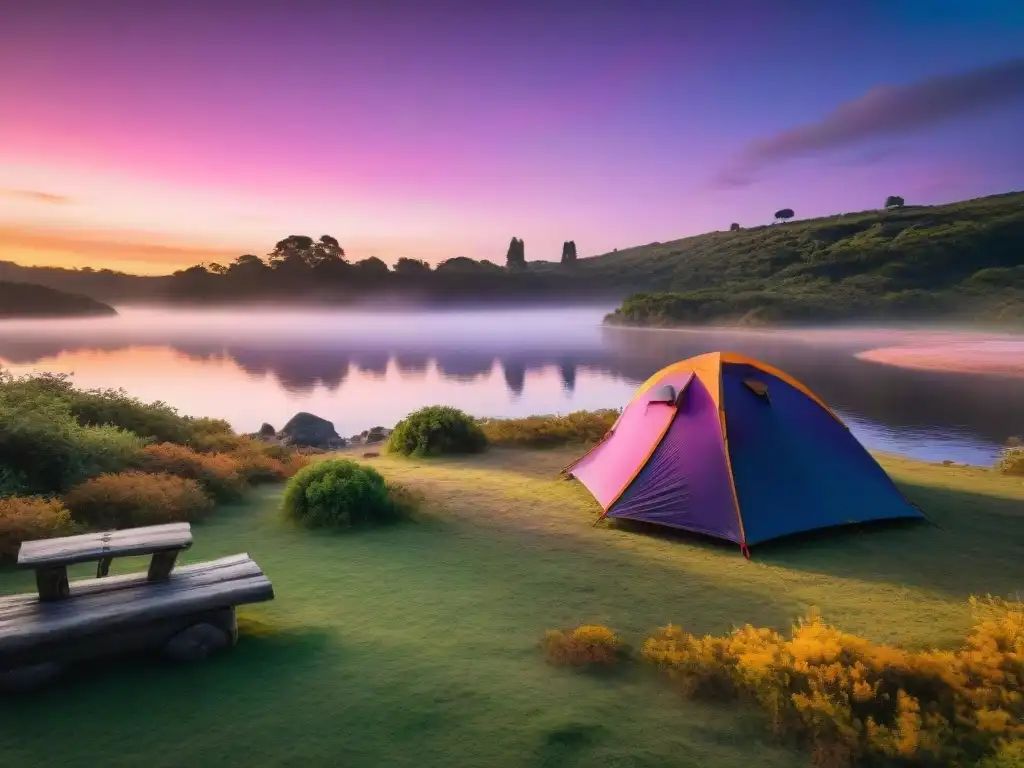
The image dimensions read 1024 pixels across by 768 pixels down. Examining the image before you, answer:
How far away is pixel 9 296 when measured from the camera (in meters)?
97.1

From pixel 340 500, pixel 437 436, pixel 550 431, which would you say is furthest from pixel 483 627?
pixel 550 431

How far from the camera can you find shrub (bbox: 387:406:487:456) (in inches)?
670

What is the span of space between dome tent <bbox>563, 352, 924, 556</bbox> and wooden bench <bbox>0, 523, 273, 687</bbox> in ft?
19.8

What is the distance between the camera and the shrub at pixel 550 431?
17.8 metres

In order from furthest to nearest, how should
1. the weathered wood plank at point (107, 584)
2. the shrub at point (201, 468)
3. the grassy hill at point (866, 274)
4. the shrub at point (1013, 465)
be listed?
1. the grassy hill at point (866, 274)
2. the shrub at point (1013, 465)
3. the shrub at point (201, 468)
4. the weathered wood plank at point (107, 584)

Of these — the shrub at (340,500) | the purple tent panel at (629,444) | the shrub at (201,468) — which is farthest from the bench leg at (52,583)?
the purple tent panel at (629,444)

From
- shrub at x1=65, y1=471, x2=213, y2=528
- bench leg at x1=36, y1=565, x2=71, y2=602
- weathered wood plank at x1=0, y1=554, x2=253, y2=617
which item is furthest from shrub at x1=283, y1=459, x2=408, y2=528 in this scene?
bench leg at x1=36, y1=565, x2=71, y2=602

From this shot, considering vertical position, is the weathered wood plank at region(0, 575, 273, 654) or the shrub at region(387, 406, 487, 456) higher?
the weathered wood plank at region(0, 575, 273, 654)

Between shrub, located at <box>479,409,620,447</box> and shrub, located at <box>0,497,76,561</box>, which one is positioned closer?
shrub, located at <box>0,497,76,561</box>

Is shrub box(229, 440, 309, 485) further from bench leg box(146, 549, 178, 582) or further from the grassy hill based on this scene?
the grassy hill

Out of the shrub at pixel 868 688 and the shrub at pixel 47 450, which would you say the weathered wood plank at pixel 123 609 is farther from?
the shrub at pixel 47 450

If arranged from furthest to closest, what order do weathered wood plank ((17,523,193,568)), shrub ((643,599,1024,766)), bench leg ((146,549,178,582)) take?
bench leg ((146,549,178,582)), weathered wood plank ((17,523,193,568)), shrub ((643,599,1024,766))

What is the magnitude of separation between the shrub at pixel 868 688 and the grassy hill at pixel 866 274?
95.9m

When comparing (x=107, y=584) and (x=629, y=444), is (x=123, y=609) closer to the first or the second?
(x=107, y=584)
